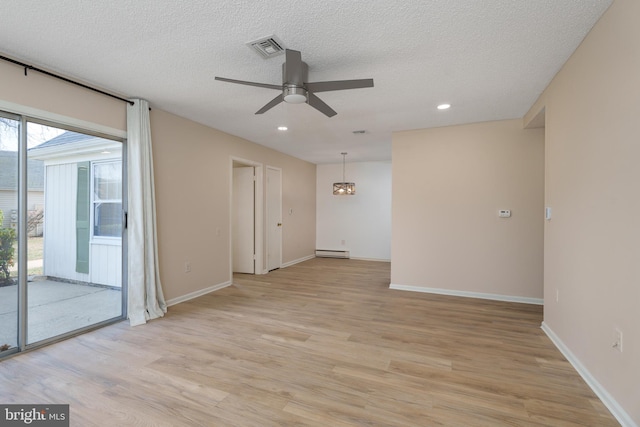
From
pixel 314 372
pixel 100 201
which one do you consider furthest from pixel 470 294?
pixel 100 201

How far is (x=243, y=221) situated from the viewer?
20.0 ft

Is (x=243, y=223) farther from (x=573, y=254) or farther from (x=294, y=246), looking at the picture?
(x=573, y=254)

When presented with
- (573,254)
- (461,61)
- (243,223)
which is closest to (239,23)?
(461,61)

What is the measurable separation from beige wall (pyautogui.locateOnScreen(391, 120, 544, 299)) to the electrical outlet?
8.23ft

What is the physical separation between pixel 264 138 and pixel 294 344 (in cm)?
367

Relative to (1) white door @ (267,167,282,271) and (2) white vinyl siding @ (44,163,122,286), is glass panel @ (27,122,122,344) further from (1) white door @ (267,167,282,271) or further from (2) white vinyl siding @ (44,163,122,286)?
(1) white door @ (267,167,282,271)

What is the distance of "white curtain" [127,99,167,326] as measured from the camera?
11.2ft

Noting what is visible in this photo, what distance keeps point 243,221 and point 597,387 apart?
17.9 feet

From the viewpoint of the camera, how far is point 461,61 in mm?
2594

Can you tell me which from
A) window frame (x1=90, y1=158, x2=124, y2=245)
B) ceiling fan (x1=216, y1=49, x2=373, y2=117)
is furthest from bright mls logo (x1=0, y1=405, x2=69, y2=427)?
ceiling fan (x1=216, y1=49, x2=373, y2=117)

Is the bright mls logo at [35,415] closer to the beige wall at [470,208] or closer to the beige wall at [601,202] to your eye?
the beige wall at [601,202]

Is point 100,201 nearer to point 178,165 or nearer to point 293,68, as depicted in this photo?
point 178,165

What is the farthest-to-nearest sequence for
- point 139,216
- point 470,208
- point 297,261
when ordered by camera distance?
point 297,261
point 470,208
point 139,216

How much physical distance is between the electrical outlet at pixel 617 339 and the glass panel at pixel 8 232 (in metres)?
4.65
